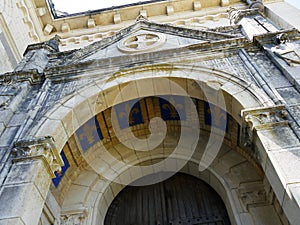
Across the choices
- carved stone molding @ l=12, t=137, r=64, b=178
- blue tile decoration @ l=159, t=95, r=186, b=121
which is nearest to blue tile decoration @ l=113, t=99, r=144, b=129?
blue tile decoration @ l=159, t=95, r=186, b=121

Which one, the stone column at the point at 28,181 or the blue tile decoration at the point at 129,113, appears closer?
the stone column at the point at 28,181

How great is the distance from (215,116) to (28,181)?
11.4 feet

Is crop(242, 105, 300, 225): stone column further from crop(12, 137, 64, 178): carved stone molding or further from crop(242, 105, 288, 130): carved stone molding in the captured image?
crop(12, 137, 64, 178): carved stone molding

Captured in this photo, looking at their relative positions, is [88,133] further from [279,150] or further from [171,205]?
[279,150]

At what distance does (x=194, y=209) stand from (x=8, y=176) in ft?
10.8

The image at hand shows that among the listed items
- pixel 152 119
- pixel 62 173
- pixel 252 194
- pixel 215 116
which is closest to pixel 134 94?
pixel 152 119

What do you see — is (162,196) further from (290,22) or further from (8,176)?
(290,22)

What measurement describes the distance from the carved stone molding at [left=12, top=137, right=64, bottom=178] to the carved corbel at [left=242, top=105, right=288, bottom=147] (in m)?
2.94

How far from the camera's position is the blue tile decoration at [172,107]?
581cm

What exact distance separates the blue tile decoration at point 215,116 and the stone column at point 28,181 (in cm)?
291

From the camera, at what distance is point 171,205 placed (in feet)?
18.4

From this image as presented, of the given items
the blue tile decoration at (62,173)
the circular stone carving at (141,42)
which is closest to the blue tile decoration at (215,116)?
the circular stone carving at (141,42)

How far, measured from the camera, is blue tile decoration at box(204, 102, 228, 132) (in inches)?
213

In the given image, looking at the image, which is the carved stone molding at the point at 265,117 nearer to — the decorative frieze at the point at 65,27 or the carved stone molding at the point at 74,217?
the carved stone molding at the point at 74,217
